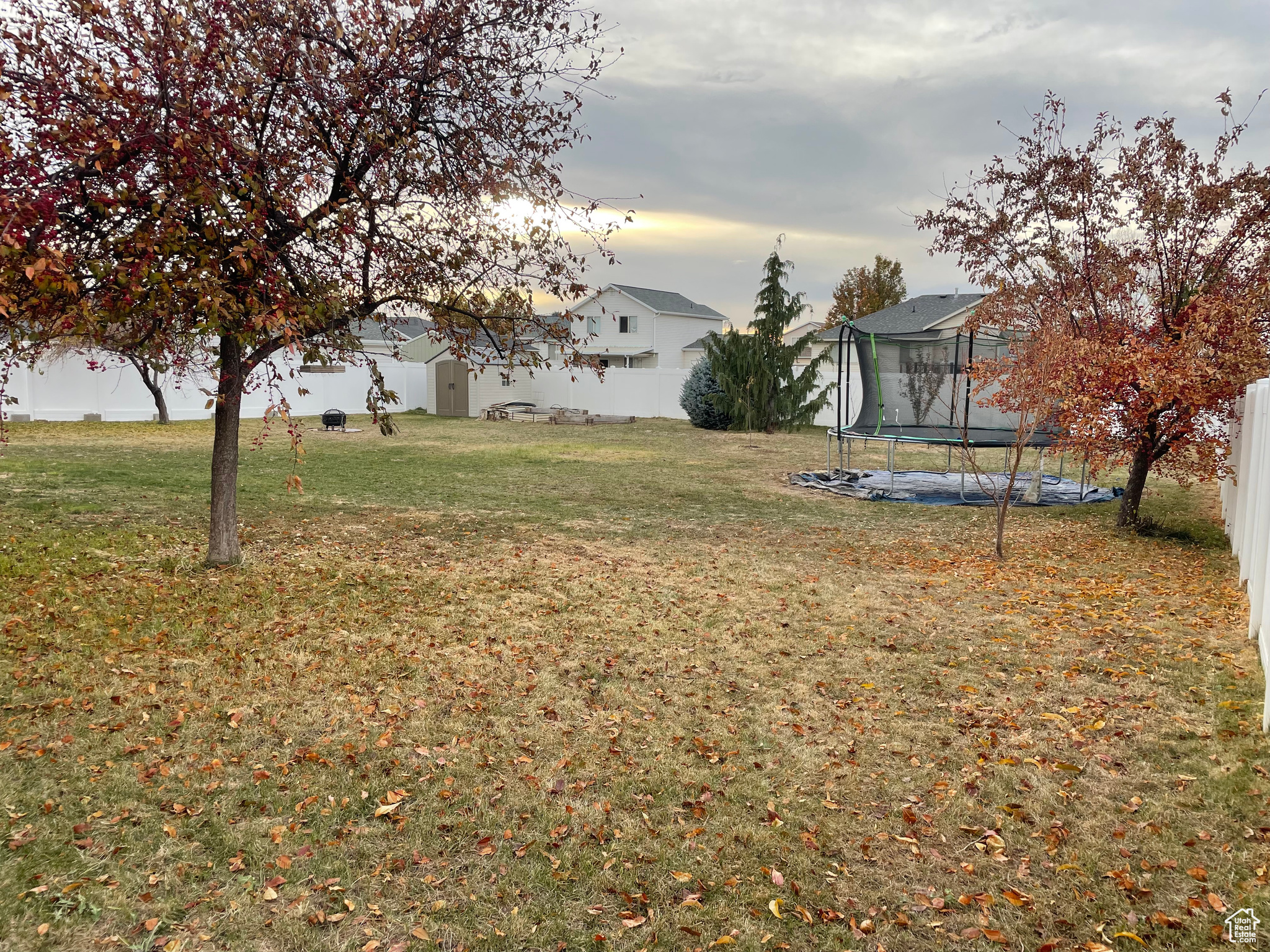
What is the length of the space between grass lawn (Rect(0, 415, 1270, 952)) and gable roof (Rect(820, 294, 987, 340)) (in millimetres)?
23789

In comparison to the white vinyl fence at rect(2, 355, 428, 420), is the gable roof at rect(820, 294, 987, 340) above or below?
above

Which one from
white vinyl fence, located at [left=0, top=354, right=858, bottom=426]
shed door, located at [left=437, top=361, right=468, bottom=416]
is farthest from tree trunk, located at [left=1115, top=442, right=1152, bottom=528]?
shed door, located at [left=437, top=361, right=468, bottom=416]

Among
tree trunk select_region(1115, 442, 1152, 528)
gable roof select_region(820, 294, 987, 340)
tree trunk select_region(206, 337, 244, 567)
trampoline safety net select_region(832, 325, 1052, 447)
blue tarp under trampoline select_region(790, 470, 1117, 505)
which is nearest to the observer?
tree trunk select_region(206, 337, 244, 567)

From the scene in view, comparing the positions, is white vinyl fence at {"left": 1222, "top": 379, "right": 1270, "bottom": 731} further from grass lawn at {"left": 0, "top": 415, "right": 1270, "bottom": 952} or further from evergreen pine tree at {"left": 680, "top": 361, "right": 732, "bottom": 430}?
evergreen pine tree at {"left": 680, "top": 361, "right": 732, "bottom": 430}

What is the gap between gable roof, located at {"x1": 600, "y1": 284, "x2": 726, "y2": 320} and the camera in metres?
33.1

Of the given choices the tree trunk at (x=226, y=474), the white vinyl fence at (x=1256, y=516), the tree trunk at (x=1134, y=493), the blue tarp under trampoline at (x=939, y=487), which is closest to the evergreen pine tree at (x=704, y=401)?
the blue tarp under trampoline at (x=939, y=487)

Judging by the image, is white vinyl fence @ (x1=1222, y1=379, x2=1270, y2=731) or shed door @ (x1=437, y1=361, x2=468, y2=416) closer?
white vinyl fence @ (x1=1222, y1=379, x2=1270, y2=731)

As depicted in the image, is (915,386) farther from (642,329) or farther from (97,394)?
(642,329)

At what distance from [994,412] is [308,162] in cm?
1169

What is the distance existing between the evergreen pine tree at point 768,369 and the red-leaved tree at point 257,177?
47.4 feet

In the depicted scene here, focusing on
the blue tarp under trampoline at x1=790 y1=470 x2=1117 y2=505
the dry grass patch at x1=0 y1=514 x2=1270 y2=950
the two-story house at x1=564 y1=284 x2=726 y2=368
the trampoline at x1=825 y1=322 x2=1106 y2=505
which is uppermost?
the two-story house at x1=564 y1=284 x2=726 y2=368

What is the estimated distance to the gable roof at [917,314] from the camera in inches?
1175

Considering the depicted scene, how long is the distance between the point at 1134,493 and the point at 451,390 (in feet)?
70.8

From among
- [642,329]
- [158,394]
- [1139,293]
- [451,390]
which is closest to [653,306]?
[642,329]
